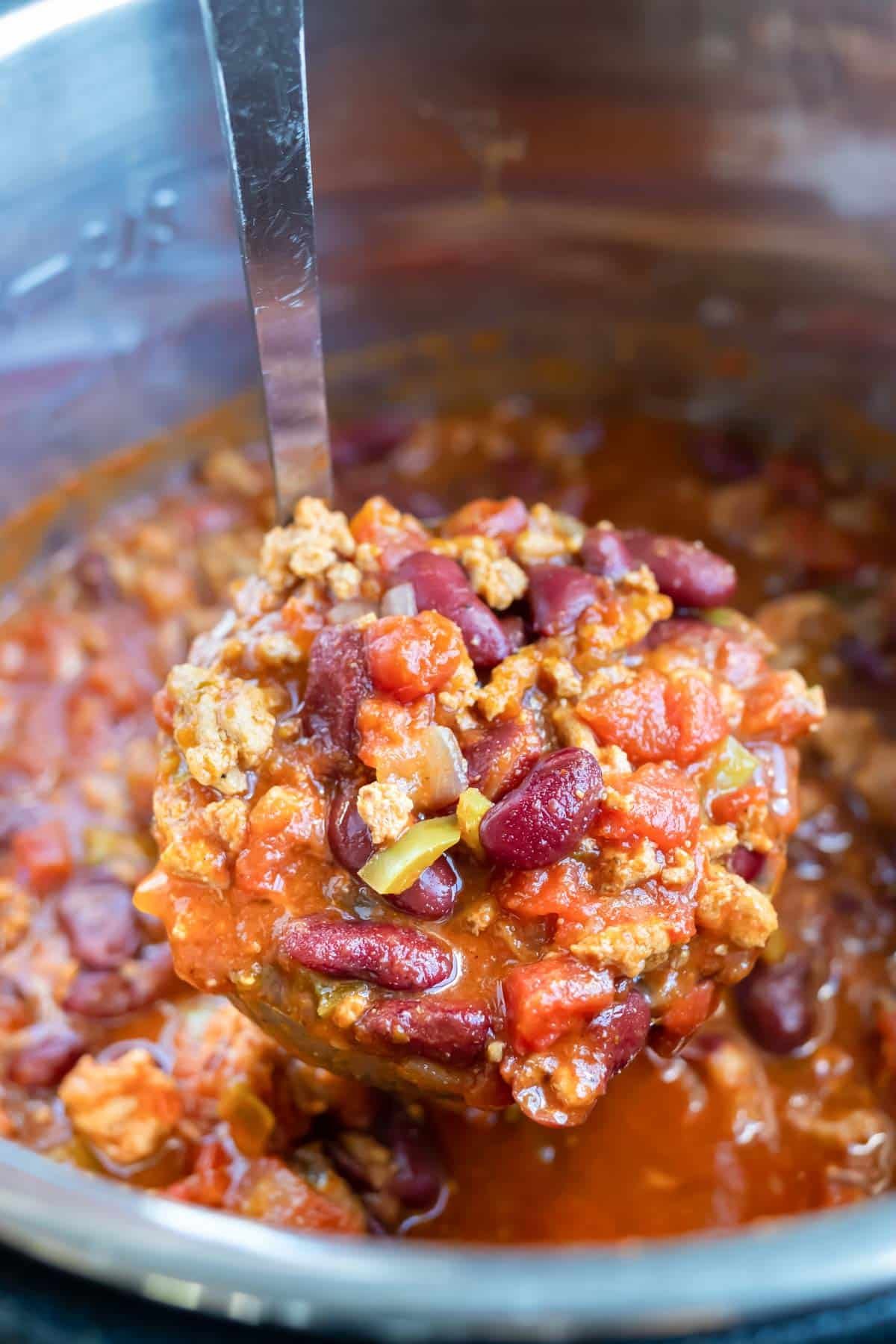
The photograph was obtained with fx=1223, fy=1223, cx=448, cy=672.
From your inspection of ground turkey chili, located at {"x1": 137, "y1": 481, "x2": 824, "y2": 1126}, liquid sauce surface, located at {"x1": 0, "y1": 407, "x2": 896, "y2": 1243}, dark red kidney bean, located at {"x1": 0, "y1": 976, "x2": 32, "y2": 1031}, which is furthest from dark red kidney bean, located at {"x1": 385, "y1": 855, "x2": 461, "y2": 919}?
dark red kidney bean, located at {"x1": 0, "y1": 976, "x2": 32, "y2": 1031}

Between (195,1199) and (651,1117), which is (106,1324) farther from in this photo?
(651,1117)

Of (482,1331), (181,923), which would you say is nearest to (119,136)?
(181,923)

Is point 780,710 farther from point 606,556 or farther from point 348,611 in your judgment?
point 348,611

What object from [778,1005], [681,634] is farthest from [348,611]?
[778,1005]

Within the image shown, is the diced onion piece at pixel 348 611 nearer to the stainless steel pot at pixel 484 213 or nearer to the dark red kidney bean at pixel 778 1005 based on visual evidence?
the dark red kidney bean at pixel 778 1005

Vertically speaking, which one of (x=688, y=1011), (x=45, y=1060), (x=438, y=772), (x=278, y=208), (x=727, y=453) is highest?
(x=278, y=208)
